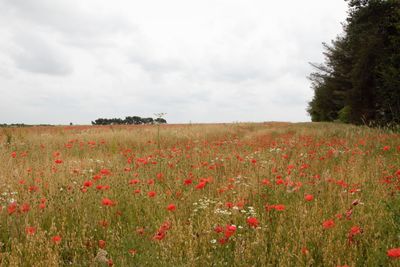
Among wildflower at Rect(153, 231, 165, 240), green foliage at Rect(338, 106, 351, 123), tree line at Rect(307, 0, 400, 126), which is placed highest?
tree line at Rect(307, 0, 400, 126)

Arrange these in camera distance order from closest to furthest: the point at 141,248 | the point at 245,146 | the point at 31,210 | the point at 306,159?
the point at 141,248 → the point at 31,210 → the point at 306,159 → the point at 245,146

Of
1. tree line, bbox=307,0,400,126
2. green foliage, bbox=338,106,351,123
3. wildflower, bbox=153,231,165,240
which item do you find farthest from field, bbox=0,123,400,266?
green foliage, bbox=338,106,351,123

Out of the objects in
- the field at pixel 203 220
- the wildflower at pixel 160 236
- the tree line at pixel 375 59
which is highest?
the tree line at pixel 375 59

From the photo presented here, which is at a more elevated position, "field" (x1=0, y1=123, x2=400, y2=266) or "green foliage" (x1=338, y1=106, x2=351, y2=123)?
"green foliage" (x1=338, y1=106, x2=351, y2=123)

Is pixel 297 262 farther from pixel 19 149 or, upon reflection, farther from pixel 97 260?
pixel 19 149

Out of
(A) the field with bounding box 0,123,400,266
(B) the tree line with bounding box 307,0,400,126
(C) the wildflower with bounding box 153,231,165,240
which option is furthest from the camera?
(B) the tree line with bounding box 307,0,400,126

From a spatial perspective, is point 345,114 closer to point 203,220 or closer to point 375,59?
point 375,59

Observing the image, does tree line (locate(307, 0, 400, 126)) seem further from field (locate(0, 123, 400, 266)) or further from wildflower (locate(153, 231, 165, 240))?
wildflower (locate(153, 231, 165, 240))

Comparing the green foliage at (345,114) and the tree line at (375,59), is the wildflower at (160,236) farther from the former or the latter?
the green foliage at (345,114)

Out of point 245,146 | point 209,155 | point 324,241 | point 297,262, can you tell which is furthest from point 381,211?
point 245,146

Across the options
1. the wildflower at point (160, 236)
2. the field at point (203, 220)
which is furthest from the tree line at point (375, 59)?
the wildflower at point (160, 236)

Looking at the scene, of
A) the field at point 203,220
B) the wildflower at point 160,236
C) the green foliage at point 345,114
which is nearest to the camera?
the wildflower at point 160,236

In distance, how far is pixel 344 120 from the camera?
32344mm

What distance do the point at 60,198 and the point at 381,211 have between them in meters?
3.79
